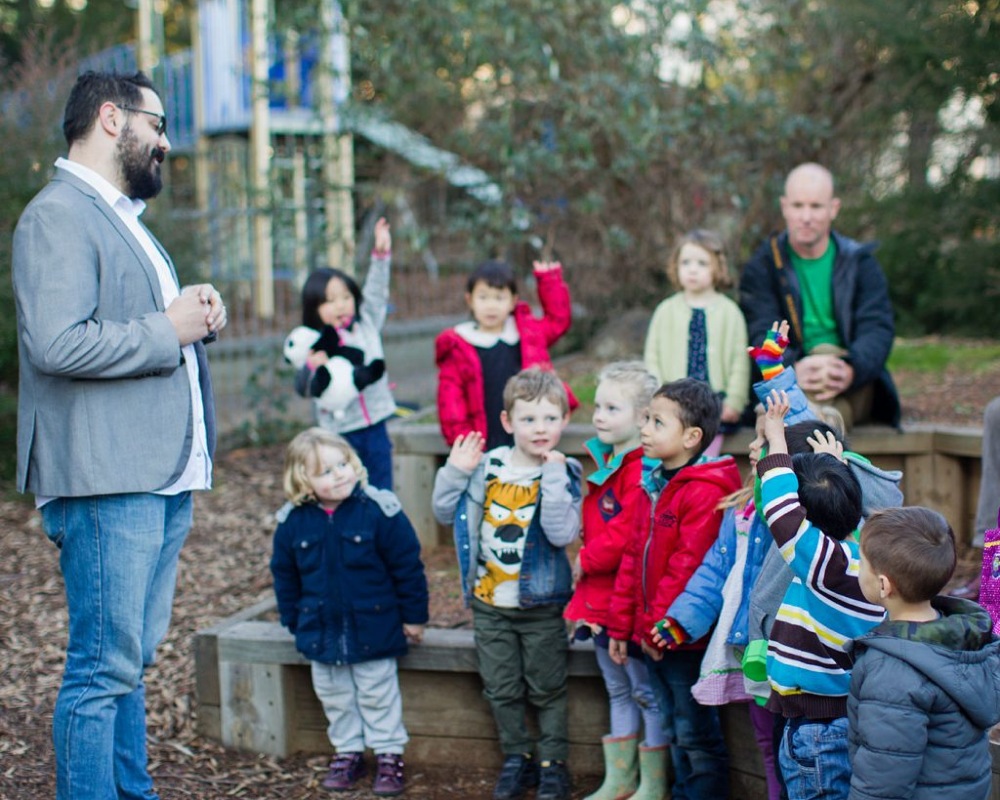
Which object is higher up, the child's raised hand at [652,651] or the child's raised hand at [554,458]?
the child's raised hand at [554,458]

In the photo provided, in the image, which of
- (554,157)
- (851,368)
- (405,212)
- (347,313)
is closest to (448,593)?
(347,313)

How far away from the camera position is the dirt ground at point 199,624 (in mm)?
4199

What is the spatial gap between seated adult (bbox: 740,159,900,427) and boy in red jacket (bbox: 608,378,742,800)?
1425mm

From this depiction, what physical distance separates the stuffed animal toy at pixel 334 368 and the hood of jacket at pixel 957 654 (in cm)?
274

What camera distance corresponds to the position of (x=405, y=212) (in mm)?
8438

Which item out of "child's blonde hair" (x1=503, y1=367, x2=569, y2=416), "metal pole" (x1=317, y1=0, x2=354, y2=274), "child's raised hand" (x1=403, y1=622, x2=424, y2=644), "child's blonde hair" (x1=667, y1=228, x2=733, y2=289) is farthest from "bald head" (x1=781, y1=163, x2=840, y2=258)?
"metal pole" (x1=317, y1=0, x2=354, y2=274)

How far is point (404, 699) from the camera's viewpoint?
4375mm

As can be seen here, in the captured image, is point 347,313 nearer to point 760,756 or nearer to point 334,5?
point 760,756

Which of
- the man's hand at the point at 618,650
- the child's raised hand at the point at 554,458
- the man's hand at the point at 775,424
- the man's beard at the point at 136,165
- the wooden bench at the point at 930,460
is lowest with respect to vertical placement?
the man's hand at the point at 618,650

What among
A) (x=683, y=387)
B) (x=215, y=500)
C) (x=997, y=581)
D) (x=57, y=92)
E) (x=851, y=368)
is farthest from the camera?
(x=57, y=92)

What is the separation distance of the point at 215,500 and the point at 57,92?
267 cm

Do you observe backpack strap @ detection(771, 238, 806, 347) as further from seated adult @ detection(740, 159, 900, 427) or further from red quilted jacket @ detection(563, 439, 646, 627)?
red quilted jacket @ detection(563, 439, 646, 627)

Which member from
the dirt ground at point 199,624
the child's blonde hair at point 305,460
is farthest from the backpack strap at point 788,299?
the child's blonde hair at point 305,460

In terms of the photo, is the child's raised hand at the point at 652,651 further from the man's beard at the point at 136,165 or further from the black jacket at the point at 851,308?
the man's beard at the point at 136,165
